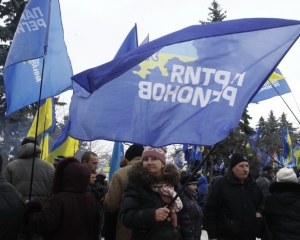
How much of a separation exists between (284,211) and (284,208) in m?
0.04

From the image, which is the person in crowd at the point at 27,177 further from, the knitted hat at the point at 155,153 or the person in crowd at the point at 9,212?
the knitted hat at the point at 155,153

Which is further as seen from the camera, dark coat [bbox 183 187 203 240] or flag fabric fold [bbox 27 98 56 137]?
flag fabric fold [bbox 27 98 56 137]

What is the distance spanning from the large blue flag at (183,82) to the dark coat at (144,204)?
396mm

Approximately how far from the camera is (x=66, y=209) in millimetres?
Result: 4551

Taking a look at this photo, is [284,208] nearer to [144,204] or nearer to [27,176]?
[144,204]

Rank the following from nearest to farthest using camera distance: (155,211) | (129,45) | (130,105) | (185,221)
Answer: (155,211), (130,105), (185,221), (129,45)

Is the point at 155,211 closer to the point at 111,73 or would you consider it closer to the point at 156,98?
the point at 156,98

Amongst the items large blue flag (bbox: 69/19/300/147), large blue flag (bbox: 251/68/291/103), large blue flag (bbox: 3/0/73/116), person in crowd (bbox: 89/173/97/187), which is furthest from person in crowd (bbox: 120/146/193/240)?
large blue flag (bbox: 251/68/291/103)

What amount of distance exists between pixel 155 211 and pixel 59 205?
94 centimetres

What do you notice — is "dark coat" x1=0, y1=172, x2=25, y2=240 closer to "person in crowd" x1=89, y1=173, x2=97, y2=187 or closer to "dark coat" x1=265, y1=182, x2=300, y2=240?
"person in crowd" x1=89, y1=173, x2=97, y2=187

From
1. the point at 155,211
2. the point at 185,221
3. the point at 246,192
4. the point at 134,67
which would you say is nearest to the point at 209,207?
the point at 246,192

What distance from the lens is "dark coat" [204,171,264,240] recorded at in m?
5.68

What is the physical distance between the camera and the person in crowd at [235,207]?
5.69 meters

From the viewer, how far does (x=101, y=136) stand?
447cm
